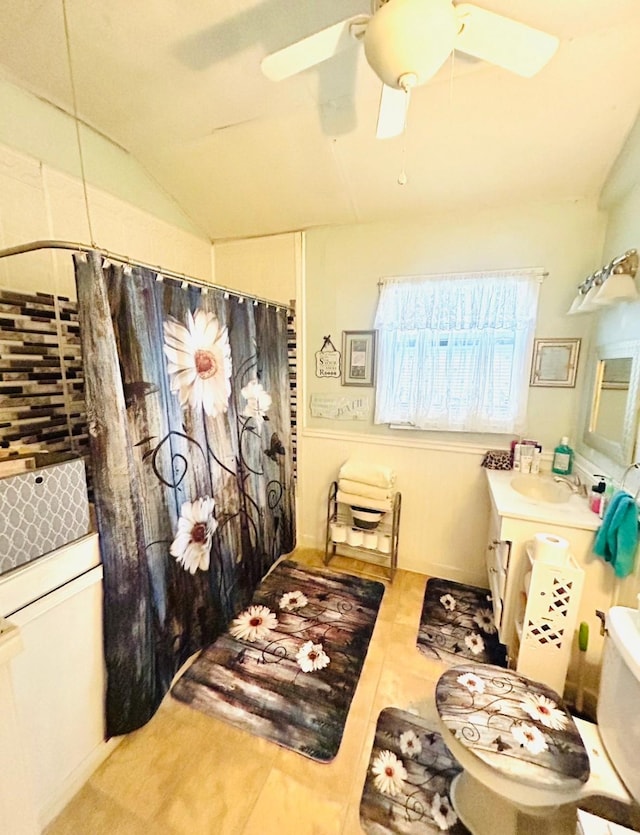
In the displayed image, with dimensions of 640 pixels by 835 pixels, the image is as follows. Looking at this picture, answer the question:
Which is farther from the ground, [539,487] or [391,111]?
[391,111]

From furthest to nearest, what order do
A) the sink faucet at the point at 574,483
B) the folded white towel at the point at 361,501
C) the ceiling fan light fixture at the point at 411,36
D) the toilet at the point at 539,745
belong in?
the folded white towel at the point at 361,501 → the sink faucet at the point at 574,483 → the toilet at the point at 539,745 → the ceiling fan light fixture at the point at 411,36

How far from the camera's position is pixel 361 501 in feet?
7.29

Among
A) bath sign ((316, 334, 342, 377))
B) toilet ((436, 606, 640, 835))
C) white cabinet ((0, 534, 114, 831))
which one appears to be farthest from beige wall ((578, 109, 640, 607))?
white cabinet ((0, 534, 114, 831))

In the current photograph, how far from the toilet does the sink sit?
85 cm

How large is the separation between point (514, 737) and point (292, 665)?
3.34 ft

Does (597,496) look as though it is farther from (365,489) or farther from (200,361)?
(200,361)

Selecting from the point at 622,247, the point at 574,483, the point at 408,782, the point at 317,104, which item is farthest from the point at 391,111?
the point at 408,782

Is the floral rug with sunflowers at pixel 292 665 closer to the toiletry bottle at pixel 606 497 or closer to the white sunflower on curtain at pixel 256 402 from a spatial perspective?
the white sunflower on curtain at pixel 256 402

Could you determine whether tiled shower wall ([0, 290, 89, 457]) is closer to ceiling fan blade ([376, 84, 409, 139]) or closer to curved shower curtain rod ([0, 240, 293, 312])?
curved shower curtain rod ([0, 240, 293, 312])

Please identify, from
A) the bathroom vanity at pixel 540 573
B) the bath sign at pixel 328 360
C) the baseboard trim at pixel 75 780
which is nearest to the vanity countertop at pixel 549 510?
the bathroom vanity at pixel 540 573

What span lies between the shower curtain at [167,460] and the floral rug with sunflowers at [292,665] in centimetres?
12

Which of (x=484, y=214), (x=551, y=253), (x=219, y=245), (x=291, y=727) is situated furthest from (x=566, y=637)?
(x=219, y=245)

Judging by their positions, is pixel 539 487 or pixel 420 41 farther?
pixel 539 487

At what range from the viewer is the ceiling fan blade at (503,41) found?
812 mm
